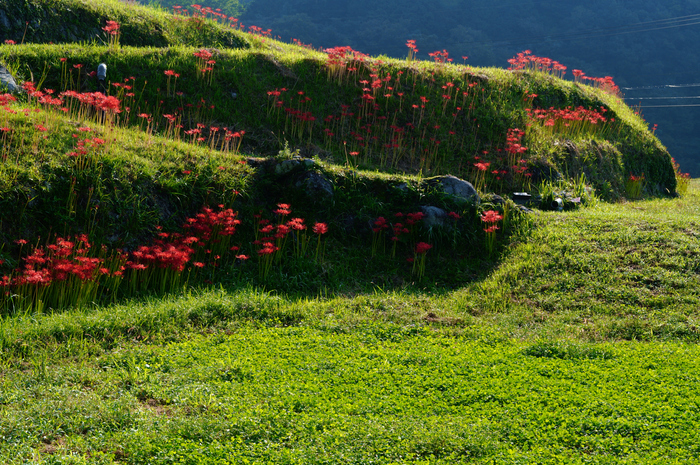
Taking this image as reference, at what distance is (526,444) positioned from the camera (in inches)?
175

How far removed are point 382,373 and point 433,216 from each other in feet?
14.7

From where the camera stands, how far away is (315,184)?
9562 mm

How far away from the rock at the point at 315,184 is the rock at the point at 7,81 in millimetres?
5895

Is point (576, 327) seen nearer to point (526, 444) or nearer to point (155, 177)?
point (526, 444)

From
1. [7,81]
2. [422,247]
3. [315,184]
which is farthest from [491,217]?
[7,81]

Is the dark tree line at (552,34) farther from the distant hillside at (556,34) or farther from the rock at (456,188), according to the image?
the rock at (456,188)

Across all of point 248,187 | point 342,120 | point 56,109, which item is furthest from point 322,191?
point 56,109

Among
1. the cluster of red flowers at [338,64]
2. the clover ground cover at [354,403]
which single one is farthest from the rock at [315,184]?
the cluster of red flowers at [338,64]

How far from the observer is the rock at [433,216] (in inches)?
377

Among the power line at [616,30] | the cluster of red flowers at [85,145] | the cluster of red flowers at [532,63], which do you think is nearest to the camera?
the cluster of red flowers at [85,145]

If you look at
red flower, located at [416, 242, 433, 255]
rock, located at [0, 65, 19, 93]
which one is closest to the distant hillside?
rock, located at [0, 65, 19, 93]

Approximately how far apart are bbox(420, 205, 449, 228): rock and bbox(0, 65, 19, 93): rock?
8166 mm

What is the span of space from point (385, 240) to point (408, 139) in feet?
14.8

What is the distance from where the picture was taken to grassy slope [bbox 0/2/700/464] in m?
4.41
